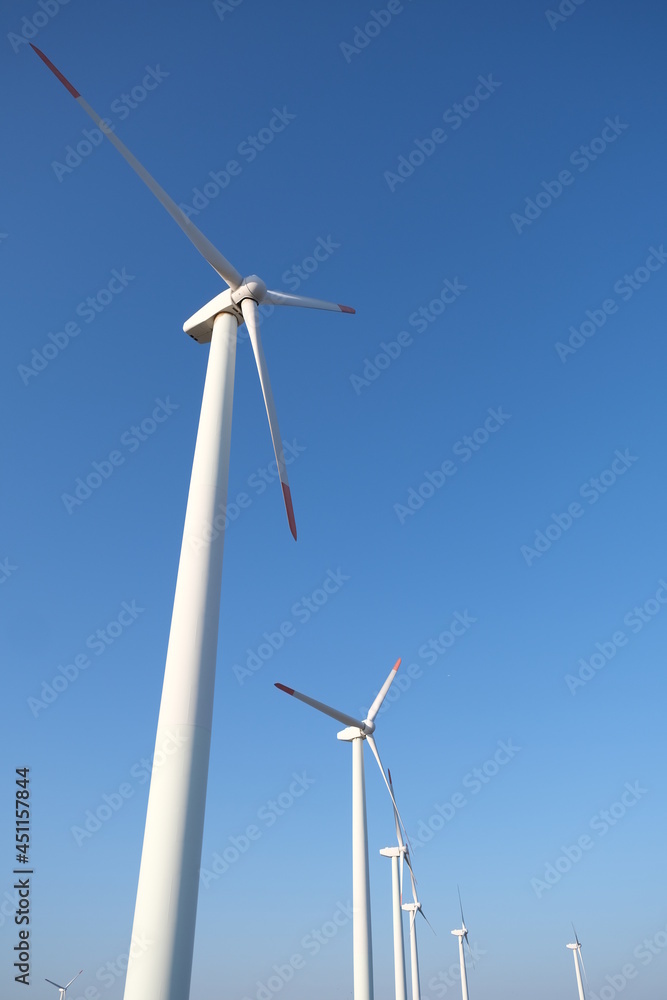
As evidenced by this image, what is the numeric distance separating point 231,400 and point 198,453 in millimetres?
1470

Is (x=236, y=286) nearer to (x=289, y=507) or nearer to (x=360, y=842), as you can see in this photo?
(x=289, y=507)

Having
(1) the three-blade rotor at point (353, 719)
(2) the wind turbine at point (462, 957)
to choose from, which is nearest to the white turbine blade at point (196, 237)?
(1) the three-blade rotor at point (353, 719)

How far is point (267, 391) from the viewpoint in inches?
696

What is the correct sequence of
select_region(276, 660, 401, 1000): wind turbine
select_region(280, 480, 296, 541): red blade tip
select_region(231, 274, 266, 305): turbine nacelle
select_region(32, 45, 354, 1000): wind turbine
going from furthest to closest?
select_region(276, 660, 401, 1000): wind turbine < select_region(231, 274, 266, 305): turbine nacelle < select_region(280, 480, 296, 541): red blade tip < select_region(32, 45, 354, 1000): wind turbine

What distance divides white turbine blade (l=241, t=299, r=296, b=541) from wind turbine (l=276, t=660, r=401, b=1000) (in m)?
22.4

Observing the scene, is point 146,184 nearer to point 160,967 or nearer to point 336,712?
point 160,967

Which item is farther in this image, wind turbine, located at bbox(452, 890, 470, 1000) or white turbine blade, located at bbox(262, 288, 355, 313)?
wind turbine, located at bbox(452, 890, 470, 1000)

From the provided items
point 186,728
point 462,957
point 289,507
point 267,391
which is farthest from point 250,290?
point 462,957

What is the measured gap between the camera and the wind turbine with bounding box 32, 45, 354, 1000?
955cm

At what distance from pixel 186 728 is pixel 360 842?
25625mm

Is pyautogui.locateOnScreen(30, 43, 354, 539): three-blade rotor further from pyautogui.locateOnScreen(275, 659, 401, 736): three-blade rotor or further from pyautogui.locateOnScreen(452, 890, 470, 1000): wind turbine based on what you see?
pyautogui.locateOnScreen(452, 890, 470, 1000): wind turbine

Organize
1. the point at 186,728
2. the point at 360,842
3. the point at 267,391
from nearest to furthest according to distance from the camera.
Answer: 1. the point at 186,728
2. the point at 267,391
3. the point at 360,842

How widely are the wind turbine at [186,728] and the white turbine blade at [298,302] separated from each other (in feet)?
12.5

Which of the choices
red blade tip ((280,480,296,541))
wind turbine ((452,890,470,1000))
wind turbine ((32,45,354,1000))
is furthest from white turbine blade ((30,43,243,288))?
wind turbine ((452,890,470,1000))
